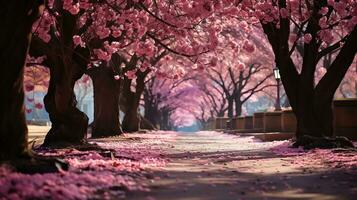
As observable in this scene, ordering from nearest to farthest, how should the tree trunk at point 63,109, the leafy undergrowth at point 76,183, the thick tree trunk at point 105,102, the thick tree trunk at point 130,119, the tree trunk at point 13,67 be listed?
the leafy undergrowth at point 76,183
the tree trunk at point 13,67
the tree trunk at point 63,109
the thick tree trunk at point 105,102
the thick tree trunk at point 130,119

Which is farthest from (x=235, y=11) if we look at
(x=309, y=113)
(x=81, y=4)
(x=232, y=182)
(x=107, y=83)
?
(x=232, y=182)

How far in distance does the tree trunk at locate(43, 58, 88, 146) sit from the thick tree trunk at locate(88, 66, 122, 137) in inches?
364

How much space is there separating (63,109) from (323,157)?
7.10 meters

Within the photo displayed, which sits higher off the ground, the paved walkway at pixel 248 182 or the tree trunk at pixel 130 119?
the tree trunk at pixel 130 119

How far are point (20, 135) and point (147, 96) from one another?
42.9 meters

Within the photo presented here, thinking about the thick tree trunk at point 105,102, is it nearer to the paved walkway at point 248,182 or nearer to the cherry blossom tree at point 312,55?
the cherry blossom tree at point 312,55

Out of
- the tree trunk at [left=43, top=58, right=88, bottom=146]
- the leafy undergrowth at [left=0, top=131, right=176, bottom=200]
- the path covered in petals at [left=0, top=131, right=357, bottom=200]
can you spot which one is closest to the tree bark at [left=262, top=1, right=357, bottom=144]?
the path covered in petals at [left=0, top=131, right=357, bottom=200]

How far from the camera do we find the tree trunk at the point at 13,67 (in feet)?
23.4

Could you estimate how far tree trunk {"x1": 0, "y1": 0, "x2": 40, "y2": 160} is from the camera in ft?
23.4

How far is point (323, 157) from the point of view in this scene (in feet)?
41.2

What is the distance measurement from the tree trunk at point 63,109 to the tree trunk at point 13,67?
20.8 feet

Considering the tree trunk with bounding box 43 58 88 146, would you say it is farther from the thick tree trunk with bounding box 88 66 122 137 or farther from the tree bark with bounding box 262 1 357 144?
the thick tree trunk with bounding box 88 66 122 137

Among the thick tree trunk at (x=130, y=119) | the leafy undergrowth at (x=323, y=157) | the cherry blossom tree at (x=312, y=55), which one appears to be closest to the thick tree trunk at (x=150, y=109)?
the thick tree trunk at (x=130, y=119)

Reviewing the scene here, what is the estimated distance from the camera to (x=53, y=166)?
25.2ft
